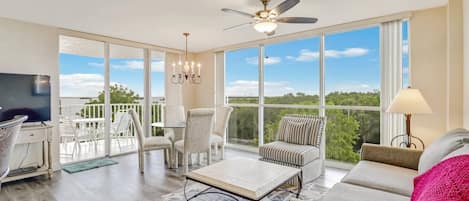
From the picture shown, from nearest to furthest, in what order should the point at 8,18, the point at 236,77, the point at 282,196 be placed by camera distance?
1. the point at 282,196
2. the point at 8,18
3. the point at 236,77

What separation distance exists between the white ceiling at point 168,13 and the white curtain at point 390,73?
297mm

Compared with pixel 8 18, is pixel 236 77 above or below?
below

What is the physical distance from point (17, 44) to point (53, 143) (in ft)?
5.16

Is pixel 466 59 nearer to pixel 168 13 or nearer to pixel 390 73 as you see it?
pixel 390 73

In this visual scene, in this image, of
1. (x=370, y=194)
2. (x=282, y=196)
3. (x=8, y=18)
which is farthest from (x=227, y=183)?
(x=8, y=18)

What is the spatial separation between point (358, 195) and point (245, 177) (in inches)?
40.1

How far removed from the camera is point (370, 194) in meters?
1.85

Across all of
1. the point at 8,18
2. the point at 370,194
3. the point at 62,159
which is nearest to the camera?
the point at 370,194

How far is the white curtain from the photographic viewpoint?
349 centimetres

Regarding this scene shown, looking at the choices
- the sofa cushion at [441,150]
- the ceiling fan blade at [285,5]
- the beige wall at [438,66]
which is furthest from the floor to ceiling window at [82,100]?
the beige wall at [438,66]

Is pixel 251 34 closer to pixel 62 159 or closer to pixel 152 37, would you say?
pixel 152 37

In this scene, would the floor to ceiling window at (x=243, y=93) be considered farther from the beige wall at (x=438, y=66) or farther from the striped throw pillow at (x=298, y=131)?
the beige wall at (x=438, y=66)

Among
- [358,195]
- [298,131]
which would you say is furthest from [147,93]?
[358,195]

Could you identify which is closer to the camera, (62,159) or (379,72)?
(379,72)
